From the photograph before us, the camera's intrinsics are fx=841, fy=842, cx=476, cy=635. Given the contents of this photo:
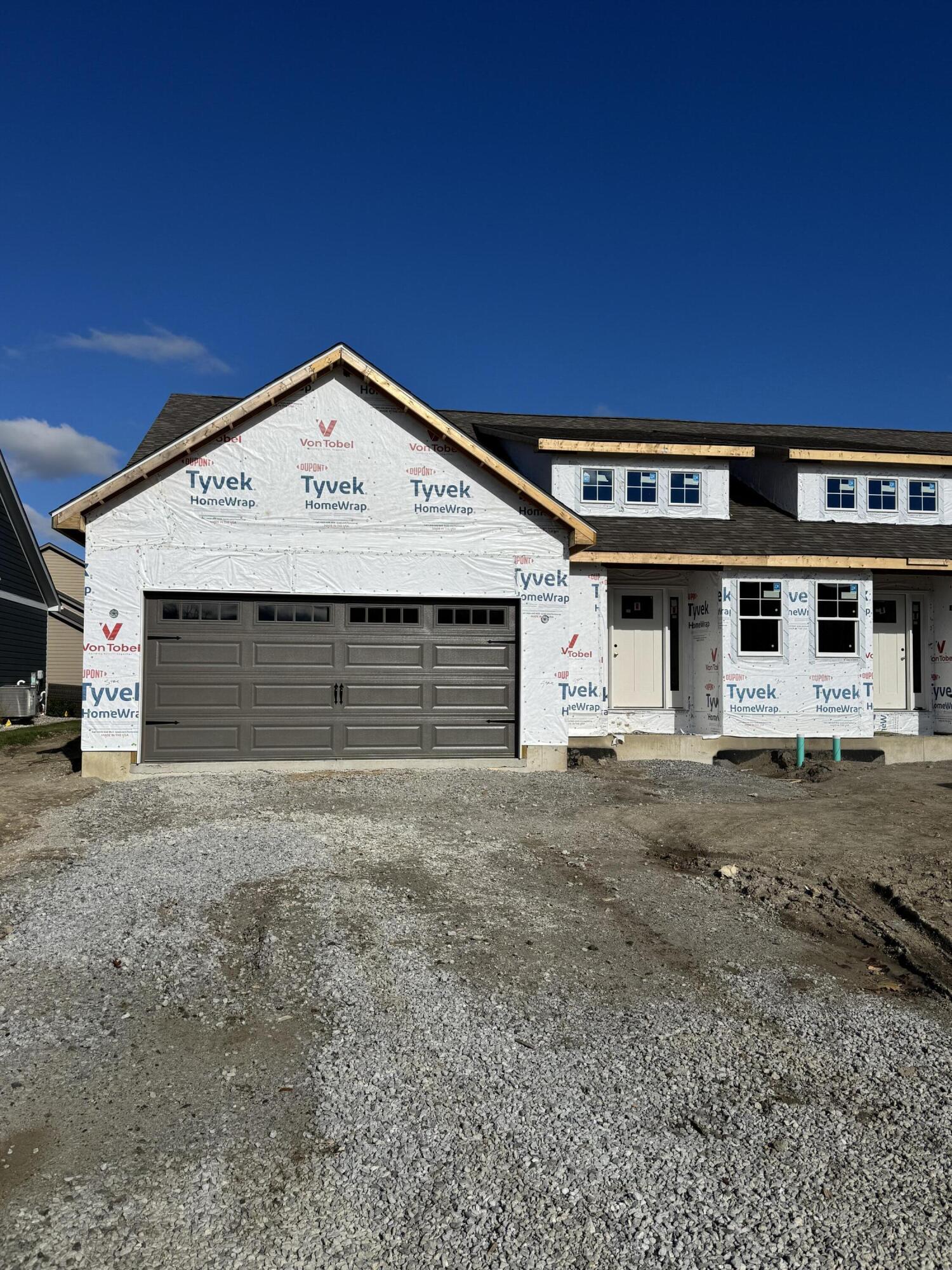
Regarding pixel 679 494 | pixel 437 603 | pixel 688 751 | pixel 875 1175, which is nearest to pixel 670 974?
pixel 875 1175

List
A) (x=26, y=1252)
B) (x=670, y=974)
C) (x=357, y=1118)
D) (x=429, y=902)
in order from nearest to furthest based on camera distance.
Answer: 1. (x=26, y=1252)
2. (x=357, y=1118)
3. (x=670, y=974)
4. (x=429, y=902)

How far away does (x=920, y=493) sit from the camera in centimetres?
1694

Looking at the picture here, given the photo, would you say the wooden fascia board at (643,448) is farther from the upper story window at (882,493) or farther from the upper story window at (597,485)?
the upper story window at (882,493)

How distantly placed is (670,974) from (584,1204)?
92.7 inches

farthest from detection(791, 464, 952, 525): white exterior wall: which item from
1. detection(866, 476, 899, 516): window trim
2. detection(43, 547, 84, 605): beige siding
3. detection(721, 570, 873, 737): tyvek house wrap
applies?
detection(43, 547, 84, 605): beige siding

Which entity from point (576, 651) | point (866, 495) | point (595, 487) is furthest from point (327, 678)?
point (866, 495)

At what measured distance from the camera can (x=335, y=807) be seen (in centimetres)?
991

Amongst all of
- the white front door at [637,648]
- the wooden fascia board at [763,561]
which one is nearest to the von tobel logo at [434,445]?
the wooden fascia board at [763,561]

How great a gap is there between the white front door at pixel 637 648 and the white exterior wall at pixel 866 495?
374cm

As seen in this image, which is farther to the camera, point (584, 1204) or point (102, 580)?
point (102, 580)

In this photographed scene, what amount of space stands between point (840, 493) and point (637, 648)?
17.4ft

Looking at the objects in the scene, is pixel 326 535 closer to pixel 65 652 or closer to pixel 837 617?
pixel 837 617

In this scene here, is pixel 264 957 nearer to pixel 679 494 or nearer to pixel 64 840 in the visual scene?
pixel 64 840

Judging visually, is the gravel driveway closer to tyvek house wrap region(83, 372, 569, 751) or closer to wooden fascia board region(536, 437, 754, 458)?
tyvek house wrap region(83, 372, 569, 751)
